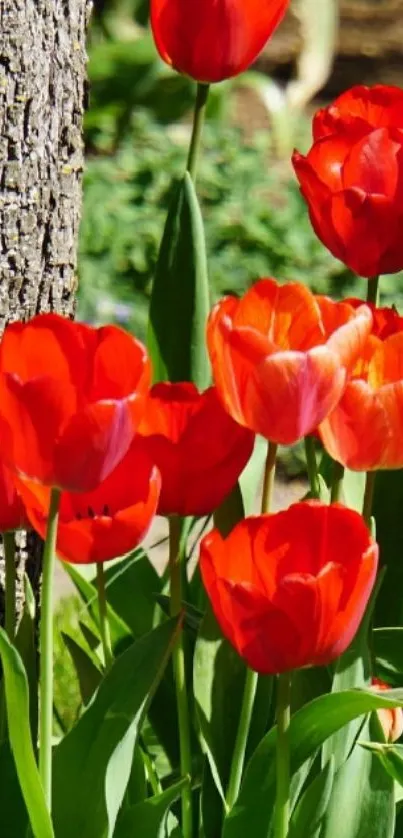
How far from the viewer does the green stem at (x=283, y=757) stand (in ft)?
3.45

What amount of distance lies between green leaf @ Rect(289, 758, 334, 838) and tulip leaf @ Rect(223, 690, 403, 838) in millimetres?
22

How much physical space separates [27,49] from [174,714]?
0.62m

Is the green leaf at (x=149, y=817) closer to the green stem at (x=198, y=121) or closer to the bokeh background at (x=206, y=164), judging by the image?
the green stem at (x=198, y=121)

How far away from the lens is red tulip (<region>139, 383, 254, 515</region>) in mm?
1140

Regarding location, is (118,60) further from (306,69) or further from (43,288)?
(43,288)

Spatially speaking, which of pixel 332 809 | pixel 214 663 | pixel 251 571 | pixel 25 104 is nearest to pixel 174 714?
pixel 214 663

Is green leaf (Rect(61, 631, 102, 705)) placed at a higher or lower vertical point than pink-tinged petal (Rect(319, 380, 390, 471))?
lower

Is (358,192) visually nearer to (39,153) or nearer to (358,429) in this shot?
(358,429)

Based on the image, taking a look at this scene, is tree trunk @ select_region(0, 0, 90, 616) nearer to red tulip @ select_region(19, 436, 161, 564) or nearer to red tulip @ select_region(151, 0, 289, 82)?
Result: red tulip @ select_region(151, 0, 289, 82)

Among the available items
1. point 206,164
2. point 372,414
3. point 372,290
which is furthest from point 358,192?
point 206,164

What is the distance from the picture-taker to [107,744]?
110 cm

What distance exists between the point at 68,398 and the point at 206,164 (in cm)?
386

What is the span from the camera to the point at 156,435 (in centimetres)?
114

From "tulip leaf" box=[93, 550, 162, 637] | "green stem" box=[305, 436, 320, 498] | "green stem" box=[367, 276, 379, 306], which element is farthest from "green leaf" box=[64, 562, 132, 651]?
"green stem" box=[367, 276, 379, 306]
